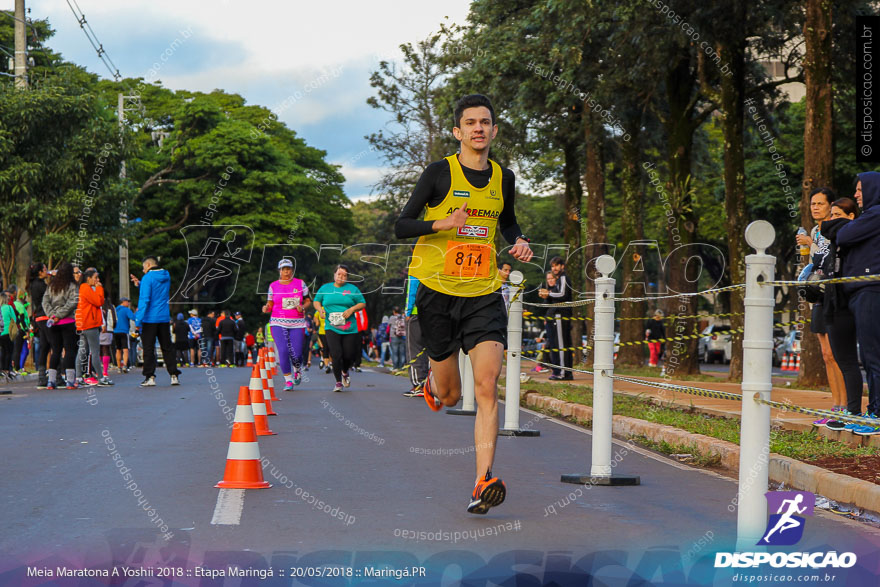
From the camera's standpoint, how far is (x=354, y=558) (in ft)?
16.9

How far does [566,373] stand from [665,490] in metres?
12.7

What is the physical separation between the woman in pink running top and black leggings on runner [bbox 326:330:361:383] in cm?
56

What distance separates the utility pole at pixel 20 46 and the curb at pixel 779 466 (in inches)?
740

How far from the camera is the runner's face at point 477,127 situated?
22.4ft

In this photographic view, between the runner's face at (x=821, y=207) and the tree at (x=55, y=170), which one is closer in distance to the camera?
the runner's face at (x=821, y=207)

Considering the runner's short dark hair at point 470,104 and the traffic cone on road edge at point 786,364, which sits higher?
the runner's short dark hair at point 470,104

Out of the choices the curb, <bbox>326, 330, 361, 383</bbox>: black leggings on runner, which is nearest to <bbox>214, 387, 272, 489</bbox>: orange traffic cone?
the curb

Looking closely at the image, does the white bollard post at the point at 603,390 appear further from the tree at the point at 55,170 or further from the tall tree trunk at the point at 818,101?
the tree at the point at 55,170

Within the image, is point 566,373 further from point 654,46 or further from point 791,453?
point 791,453

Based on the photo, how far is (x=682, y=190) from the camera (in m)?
22.8

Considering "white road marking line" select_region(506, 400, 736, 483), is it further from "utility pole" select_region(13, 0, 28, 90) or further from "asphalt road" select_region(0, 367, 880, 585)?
"utility pole" select_region(13, 0, 28, 90)

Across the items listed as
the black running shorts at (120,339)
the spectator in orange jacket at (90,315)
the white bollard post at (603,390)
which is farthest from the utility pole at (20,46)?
the white bollard post at (603,390)

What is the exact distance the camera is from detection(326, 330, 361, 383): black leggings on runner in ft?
58.0

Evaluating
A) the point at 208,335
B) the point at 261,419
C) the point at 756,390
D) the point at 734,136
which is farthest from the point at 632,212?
the point at 756,390
